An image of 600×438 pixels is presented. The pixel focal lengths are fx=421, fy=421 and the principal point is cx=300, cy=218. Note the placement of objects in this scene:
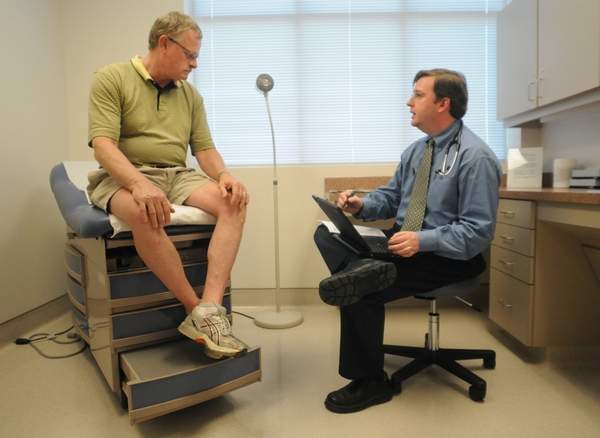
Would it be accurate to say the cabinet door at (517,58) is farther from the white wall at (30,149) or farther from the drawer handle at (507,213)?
the white wall at (30,149)

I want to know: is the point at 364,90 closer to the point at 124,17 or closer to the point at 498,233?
the point at 498,233

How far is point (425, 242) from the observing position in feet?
4.45

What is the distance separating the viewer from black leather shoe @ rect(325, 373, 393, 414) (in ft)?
4.59

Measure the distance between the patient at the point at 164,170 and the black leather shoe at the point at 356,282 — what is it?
33 centimetres

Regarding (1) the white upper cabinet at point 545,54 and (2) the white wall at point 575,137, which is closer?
(1) the white upper cabinet at point 545,54

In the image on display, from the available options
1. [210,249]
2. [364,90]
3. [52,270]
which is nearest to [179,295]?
[210,249]

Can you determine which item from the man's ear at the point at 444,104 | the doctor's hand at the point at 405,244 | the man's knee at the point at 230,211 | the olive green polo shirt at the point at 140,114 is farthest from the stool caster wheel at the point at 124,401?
the man's ear at the point at 444,104

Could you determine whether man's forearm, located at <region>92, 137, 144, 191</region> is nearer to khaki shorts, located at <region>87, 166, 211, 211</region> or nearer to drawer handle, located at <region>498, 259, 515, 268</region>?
khaki shorts, located at <region>87, 166, 211, 211</region>

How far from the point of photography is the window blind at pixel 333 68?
8.73 feet

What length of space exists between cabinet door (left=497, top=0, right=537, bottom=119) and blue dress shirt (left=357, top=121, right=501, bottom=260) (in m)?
0.86

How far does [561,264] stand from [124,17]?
272 centimetres

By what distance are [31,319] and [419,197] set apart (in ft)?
6.67

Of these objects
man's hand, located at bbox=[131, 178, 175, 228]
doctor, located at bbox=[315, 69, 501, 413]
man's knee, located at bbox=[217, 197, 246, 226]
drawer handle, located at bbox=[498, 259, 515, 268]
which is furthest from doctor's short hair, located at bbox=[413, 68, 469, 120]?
man's hand, located at bbox=[131, 178, 175, 228]

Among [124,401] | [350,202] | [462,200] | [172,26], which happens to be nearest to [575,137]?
[462,200]
